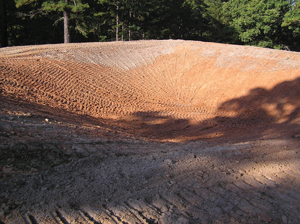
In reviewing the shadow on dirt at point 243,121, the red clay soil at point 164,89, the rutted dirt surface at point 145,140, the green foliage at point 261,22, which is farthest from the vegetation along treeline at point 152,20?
the shadow on dirt at point 243,121

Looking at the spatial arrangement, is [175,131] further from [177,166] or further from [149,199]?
[149,199]

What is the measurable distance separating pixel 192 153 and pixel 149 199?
5.62ft

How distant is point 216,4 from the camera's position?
3419 centimetres

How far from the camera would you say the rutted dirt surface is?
8.93ft

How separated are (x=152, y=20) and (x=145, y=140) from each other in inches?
1054

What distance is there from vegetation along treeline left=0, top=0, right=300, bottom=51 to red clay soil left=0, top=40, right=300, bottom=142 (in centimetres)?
703

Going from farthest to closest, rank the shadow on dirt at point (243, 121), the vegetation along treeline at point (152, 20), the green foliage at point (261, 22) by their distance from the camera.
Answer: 1. the green foliage at point (261, 22)
2. the vegetation along treeline at point (152, 20)
3. the shadow on dirt at point (243, 121)

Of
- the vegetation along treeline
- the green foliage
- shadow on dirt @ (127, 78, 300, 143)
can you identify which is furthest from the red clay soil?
the green foliage

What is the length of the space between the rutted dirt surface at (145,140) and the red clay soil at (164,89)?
69 mm

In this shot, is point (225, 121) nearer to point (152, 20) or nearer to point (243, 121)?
point (243, 121)

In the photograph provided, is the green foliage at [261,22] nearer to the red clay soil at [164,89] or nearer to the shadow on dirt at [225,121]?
the red clay soil at [164,89]

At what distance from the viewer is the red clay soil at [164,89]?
7.84 metres

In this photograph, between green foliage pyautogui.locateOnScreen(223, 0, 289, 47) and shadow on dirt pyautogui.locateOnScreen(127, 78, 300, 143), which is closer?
shadow on dirt pyautogui.locateOnScreen(127, 78, 300, 143)

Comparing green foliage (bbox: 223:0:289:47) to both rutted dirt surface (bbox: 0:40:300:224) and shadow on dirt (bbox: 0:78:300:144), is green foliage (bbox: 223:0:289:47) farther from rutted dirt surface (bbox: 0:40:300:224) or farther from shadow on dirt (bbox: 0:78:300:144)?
shadow on dirt (bbox: 0:78:300:144)
